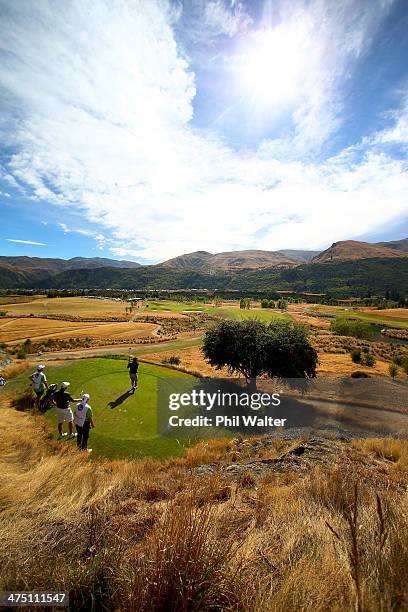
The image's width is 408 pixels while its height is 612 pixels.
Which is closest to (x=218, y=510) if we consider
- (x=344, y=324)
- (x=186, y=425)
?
(x=186, y=425)

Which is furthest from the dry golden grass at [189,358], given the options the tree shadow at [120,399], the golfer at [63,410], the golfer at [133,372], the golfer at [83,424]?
the golfer at [83,424]

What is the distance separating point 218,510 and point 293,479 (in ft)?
11.7

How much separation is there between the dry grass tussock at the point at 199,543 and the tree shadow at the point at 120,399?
247 inches

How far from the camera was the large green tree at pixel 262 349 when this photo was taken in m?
24.5

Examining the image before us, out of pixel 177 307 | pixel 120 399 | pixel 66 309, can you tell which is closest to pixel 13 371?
pixel 120 399

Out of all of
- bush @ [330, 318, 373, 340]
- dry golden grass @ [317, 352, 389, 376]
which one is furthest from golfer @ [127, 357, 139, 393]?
bush @ [330, 318, 373, 340]

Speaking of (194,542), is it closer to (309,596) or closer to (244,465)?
(309,596)

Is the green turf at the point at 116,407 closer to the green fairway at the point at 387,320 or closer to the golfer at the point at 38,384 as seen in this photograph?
the golfer at the point at 38,384

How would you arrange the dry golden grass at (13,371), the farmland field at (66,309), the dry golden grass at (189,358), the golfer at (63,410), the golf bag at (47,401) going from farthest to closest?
the farmland field at (66,309)
the dry golden grass at (189,358)
the dry golden grass at (13,371)
the golf bag at (47,401)
the golfer at (63,410)

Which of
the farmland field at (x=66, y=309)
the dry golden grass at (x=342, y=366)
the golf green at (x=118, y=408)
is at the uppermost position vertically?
the golf green at (x=118, y=408)

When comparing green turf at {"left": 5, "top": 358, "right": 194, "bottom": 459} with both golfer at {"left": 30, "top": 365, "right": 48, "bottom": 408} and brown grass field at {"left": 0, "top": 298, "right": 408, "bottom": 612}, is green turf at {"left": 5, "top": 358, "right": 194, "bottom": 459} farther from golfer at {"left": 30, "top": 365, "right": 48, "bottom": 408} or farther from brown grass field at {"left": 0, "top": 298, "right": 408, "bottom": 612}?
brown grass field at {"left": 0, "top": 298, "right": 408, "bottom": 612}

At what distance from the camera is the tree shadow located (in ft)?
44.4

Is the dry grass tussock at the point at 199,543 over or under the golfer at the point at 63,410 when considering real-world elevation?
over

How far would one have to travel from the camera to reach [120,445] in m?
10.8
